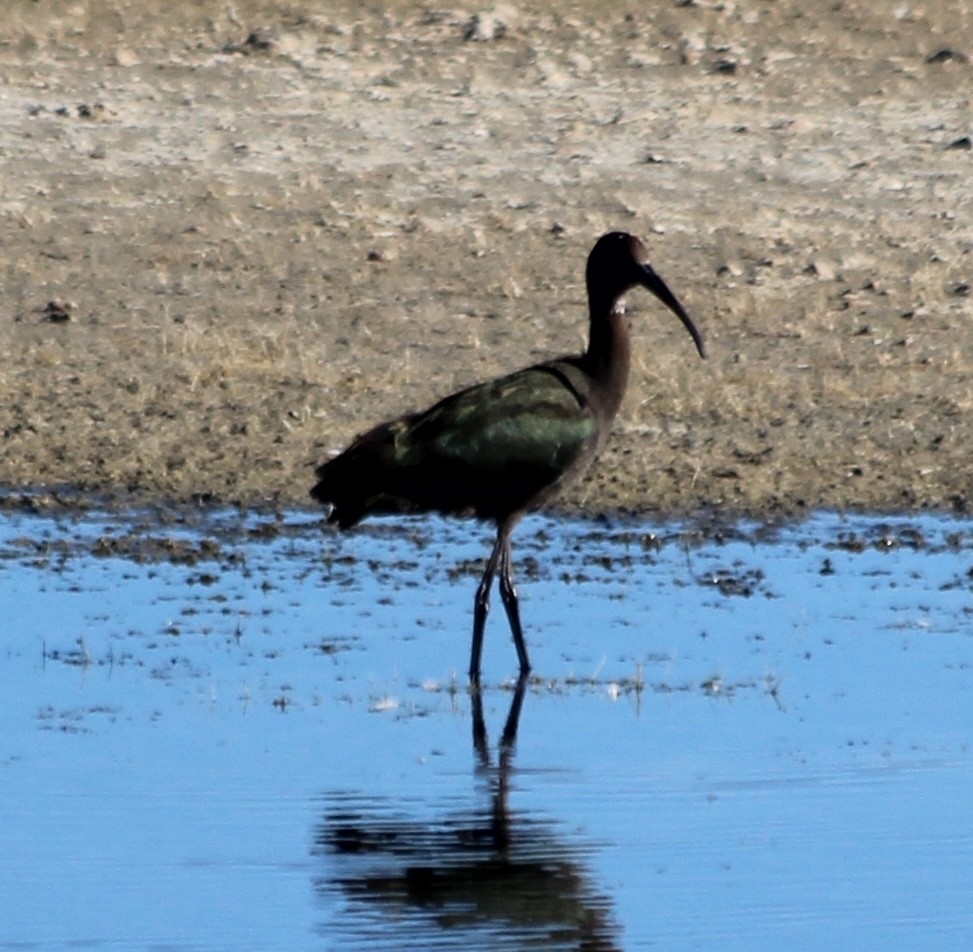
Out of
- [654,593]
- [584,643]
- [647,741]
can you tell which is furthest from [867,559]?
[647,741]

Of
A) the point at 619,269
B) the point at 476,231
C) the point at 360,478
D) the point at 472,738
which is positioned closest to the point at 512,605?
the point at 360,478

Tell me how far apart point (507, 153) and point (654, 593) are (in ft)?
25.1

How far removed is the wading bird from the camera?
8.41 m

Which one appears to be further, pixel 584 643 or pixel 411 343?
pixel 411 343

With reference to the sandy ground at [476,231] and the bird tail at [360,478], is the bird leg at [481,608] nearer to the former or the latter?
the bird tail at [360,478]

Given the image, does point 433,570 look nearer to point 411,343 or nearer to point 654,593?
point 654,593

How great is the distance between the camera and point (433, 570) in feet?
31.4

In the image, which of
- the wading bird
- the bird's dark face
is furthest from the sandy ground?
the wading bird

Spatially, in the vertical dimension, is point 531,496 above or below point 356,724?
above

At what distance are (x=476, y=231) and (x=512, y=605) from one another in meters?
6.90

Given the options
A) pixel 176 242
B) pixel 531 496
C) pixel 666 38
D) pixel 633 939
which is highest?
pixel 666 38

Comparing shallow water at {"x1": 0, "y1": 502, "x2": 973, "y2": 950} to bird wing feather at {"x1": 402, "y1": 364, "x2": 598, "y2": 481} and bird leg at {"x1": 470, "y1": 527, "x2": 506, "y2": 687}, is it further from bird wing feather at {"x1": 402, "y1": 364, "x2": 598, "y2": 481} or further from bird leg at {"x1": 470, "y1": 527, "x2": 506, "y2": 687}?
bird wing feather at {"x1": 402, "y1": 364, "x2": 598, "y2": 481}

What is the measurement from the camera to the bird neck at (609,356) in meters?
8.66

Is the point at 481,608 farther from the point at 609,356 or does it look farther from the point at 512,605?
the point at 609,356
